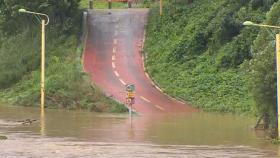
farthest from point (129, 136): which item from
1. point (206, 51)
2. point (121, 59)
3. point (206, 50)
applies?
point (206, 50)

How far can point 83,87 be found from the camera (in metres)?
43.0

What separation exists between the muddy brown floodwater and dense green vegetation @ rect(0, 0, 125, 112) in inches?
103

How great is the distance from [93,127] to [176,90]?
14.3 m

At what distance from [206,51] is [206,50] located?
0.33 meters

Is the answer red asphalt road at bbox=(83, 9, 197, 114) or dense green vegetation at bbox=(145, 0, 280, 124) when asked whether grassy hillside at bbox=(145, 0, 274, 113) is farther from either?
red asphalt road at bbox=(83, 9, 197, 114)

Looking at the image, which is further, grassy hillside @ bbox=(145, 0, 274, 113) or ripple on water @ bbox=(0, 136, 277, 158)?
grassy hillside @ bbox=(145, 0, 274, 113)

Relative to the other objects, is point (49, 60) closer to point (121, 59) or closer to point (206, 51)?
point (121, 59)

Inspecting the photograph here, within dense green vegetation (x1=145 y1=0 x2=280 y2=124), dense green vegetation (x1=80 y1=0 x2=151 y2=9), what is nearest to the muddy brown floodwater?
dense green vegetation (x1=145 y1=0 x2=280 y2=124)

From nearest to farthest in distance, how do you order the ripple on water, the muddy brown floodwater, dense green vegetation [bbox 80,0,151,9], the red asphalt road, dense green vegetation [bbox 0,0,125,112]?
the ripple on water
the muddy brown floodwater
dense green vegetation [bbox 0,0,125,112]
the red asphalt road
dense green vegetation [bbox 80,0,151,9]

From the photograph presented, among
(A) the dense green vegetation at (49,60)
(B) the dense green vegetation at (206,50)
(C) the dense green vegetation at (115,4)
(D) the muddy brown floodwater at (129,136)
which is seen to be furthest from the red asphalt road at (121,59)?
(D) the muddy brown floodwater at (129,136)

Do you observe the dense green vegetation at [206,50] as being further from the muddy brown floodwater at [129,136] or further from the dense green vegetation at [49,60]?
the dense green vegetation at [49,60]

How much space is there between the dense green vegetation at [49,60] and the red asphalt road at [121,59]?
1.25 metres

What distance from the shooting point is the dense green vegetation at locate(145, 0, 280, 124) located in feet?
141

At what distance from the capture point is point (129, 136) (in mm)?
27547
